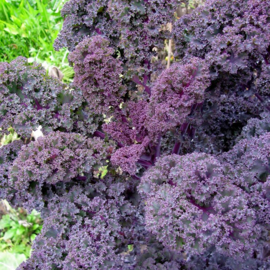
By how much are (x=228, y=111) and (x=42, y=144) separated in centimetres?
117

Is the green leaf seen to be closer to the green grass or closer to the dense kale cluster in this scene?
the dense kale cluster

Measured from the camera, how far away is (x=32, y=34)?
4898 millimetres

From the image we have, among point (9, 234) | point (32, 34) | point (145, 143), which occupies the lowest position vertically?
point (9, 234)

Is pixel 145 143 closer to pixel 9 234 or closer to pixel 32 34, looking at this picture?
pixel 9 234

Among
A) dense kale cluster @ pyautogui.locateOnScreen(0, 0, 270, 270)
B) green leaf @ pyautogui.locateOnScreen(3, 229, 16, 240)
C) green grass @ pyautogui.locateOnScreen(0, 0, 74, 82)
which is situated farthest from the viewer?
green grass @ pyautogui.locateOnScreen(0, 0, 74, 82)

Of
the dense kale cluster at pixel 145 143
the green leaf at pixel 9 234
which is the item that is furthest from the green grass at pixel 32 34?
the dense kale cluster at pixel 145 143

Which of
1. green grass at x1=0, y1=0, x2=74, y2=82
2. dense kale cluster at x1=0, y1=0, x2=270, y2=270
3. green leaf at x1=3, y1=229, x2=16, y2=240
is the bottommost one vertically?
green leaf at x1=3, y1=229, x2=16, y2=240

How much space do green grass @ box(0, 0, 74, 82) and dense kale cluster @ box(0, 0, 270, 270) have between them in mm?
3076

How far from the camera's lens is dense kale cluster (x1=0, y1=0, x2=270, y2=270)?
1.18 metres

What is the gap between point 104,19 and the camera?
168 centimetres

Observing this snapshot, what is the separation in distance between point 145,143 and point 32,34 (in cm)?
405

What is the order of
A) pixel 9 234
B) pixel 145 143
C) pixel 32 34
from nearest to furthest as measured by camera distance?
pixel 145 143
pixel 9 234
pixel 32 34

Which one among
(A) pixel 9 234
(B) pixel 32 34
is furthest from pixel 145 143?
(B) pixel 32 34

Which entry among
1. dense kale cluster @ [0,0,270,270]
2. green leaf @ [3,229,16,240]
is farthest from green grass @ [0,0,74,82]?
dense kale cluster @ [0,0,270,270]
